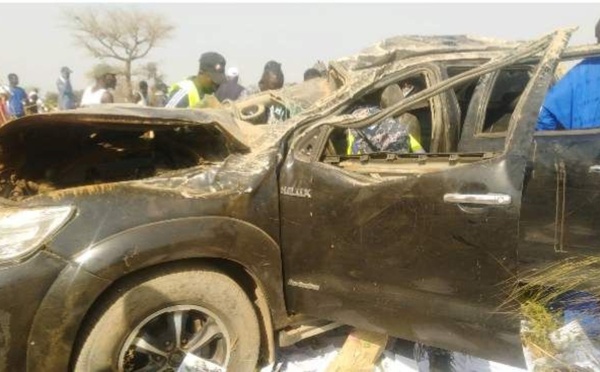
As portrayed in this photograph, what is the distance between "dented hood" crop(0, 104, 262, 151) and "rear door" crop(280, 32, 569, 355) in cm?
36

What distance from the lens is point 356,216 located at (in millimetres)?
2354

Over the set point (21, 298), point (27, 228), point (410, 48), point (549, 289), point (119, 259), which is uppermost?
point (410, 48)

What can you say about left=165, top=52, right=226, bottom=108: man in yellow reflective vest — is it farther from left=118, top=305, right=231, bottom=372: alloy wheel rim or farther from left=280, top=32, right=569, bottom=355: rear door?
left=118, top=305, right=231, bottom=372: alloy wheel rim

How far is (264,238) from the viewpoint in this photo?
242 centimetres

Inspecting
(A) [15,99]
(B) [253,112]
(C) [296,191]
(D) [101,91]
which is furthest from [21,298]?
(A) [15,99]

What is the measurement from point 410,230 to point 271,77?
4008mm

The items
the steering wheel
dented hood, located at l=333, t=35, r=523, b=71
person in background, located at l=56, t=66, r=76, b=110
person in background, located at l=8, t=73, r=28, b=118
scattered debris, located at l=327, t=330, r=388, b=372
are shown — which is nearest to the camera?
scattered debris, located at l=327, t=330, r=388, b=372

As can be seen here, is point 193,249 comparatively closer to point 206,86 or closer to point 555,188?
point 555,188

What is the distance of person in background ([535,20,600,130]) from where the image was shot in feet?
9.67

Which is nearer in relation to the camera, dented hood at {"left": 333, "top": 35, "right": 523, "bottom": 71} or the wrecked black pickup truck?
the wrecked black pickup truck

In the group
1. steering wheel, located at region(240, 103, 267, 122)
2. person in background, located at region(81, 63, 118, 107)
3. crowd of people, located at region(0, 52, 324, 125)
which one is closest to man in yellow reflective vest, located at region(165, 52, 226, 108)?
crowd of people, located at region(0, 52, 324, 125)

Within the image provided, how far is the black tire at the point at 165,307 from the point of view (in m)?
2.12

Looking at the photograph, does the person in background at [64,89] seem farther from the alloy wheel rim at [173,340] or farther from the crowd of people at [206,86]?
the alloy wheel rim at [173,340]

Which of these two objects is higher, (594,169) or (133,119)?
(133,119)
